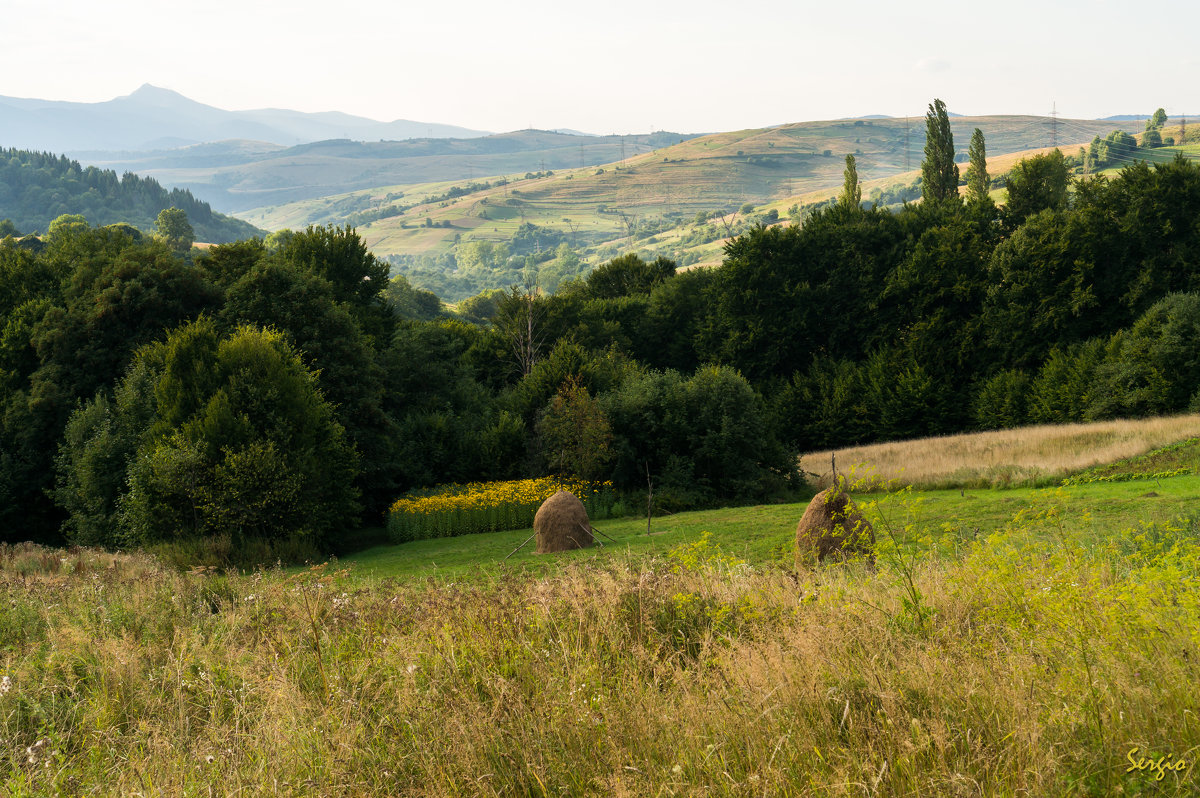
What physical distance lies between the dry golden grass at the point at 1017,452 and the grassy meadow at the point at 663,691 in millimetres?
15378

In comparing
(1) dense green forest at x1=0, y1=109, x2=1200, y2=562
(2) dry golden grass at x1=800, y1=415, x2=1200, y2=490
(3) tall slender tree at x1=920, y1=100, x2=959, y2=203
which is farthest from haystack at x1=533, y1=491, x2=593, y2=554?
(3) tall slender tree at x1=920, y1=100, x2=959, y2=203

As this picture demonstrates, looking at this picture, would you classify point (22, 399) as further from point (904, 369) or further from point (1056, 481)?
point (904, 369)

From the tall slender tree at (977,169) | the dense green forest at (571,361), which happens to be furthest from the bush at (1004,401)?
the tall slender tree at (977,169)

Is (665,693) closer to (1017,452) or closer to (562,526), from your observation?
(562,526)

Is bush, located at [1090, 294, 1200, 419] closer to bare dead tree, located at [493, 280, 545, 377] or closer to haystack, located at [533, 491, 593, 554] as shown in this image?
haystack, located at [533, 491, 593, 554]

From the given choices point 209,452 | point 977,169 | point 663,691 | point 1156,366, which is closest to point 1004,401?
point 1156,366

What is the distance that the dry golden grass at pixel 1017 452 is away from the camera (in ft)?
80.2

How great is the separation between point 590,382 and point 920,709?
32.4m

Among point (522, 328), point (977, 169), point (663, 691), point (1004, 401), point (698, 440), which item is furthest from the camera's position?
point (977, 169)

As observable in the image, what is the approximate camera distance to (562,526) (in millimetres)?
18859

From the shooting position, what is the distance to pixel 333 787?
4113 millimetres

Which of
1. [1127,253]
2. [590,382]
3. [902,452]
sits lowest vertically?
[902,452]

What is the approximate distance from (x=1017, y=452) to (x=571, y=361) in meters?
19.3

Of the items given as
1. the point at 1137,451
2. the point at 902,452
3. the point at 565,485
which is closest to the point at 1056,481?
the point at 1137,451
